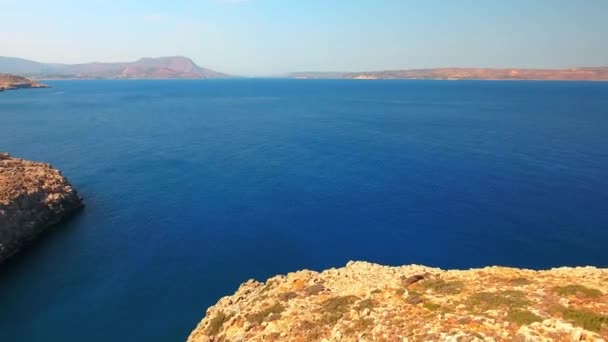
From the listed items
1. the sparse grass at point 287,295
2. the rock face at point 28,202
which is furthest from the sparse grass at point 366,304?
the rock face at point 28,202

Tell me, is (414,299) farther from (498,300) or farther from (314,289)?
(314,289)

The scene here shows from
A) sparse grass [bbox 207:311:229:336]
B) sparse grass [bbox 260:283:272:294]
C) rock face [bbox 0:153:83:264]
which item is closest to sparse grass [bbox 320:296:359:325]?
sparse grass [bbox 260:283:272:294]

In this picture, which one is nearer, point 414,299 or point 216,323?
point 414,299

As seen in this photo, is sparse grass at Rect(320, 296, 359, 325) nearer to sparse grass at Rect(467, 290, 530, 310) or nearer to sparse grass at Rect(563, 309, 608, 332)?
sparse grass at Rect(467, 290, 530, 310)

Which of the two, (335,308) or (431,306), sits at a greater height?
(431,306)

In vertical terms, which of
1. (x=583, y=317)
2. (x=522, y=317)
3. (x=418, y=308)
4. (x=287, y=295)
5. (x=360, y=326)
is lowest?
(x=287, y=295)

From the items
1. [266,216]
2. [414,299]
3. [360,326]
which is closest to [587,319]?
[414,299]

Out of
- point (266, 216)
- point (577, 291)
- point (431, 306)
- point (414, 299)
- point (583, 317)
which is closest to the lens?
point (583, 317)
